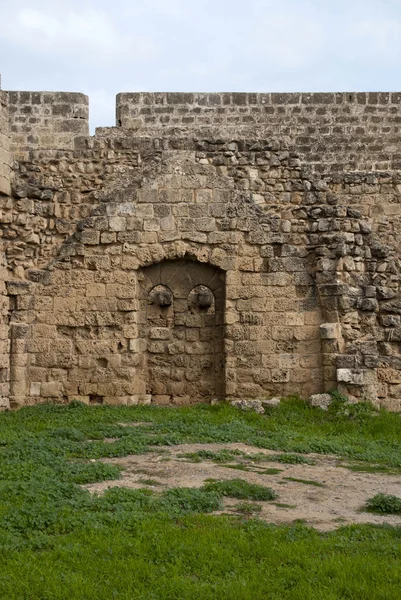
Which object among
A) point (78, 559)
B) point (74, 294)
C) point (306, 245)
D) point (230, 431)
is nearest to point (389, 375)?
point (306, 245)

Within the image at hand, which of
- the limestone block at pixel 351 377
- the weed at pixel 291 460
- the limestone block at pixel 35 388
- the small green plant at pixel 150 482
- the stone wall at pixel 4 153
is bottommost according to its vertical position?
the small green plant at pixel 150 482

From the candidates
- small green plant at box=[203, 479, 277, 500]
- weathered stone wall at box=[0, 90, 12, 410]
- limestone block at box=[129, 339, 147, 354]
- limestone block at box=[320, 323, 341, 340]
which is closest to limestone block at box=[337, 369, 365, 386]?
limestone block at box=[320, 323, 341, 340]

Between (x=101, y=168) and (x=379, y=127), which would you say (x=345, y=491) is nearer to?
(x=101, y=168)

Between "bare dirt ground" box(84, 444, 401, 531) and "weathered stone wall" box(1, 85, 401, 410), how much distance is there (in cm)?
378

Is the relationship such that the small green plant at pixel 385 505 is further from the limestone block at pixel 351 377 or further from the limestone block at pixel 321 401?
the limestone block at pixel 351 377

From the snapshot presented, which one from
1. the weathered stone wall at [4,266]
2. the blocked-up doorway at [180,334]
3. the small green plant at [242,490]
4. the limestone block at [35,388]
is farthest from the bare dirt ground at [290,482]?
the weathered stone wall at [4,266]

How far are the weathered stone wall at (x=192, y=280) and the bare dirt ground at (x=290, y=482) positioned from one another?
3784mm

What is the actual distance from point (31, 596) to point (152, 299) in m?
8.96

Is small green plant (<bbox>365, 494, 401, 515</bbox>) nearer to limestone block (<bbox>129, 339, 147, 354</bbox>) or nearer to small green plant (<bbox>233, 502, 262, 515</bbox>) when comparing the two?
small green plant (<bbox>233, 502, 262, 515</bbox>)

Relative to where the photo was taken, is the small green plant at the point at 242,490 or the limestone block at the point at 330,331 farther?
the limestone block at the point at 330,331

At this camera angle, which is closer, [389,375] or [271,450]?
[271,450]

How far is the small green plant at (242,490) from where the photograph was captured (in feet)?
25.4

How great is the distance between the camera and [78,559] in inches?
231

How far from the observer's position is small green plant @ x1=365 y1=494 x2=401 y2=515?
746cm
